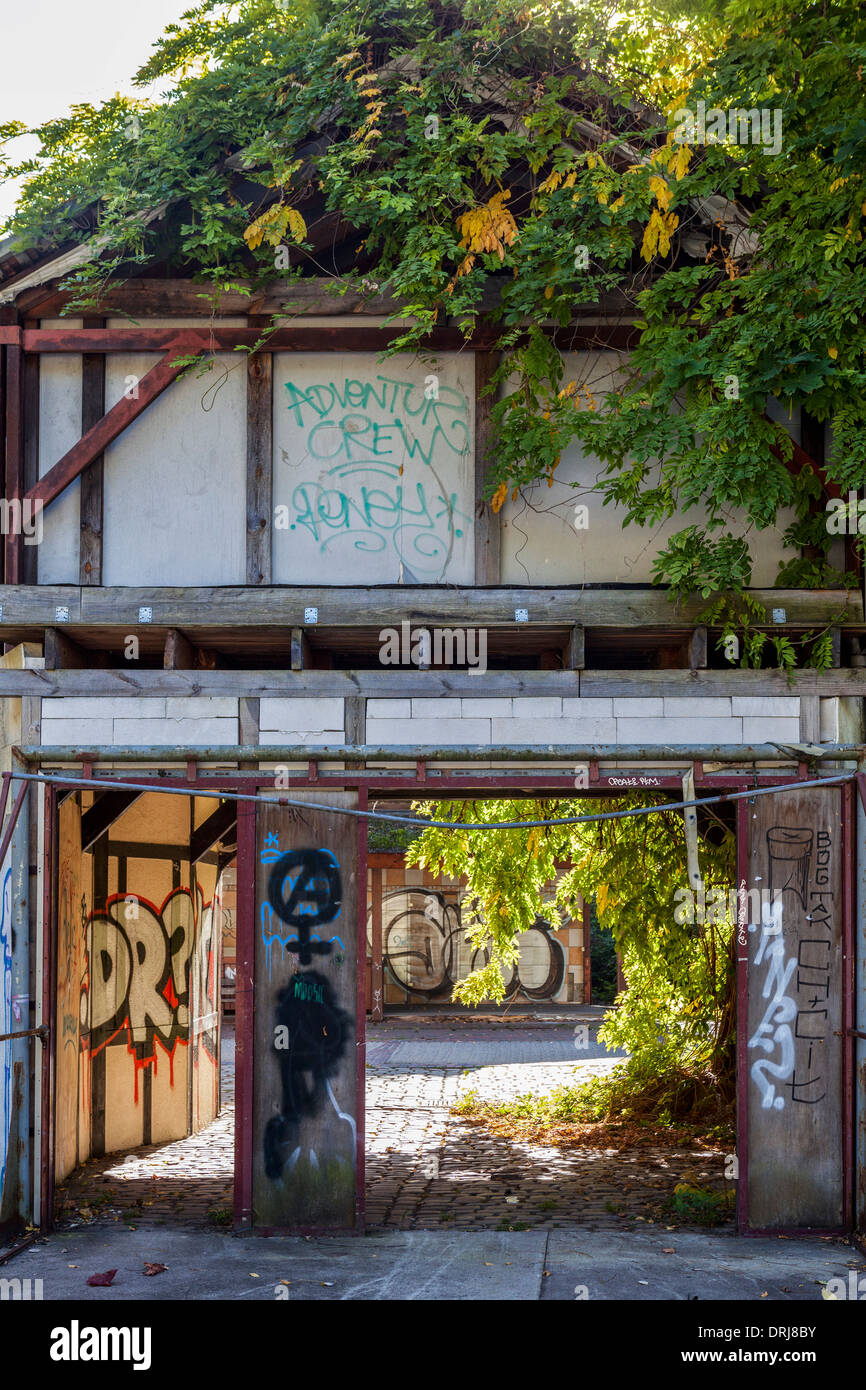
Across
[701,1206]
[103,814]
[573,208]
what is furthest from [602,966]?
[573,208]

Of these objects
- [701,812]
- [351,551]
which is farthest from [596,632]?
[701,812]

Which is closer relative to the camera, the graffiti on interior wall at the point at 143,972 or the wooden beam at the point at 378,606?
the wooden beam at the point at 378,606

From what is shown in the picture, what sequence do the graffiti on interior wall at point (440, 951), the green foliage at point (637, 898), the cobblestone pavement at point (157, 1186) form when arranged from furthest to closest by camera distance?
the graffiti on interior wall at point (440, 951), the green foliage at point (637, 898), the cobblestone pavement at point (157, 1186)

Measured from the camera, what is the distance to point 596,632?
8875 mm

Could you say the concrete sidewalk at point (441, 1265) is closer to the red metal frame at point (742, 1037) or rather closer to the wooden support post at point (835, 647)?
the red metal frame at point (742, 1037)

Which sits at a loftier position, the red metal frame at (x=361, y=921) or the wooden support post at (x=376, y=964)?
the red metal frame at (x=361, y=921)

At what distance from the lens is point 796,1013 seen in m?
8.48

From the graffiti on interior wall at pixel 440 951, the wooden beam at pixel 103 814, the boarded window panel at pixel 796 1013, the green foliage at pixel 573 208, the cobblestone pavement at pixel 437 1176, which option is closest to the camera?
the green foliage at pixel 573 208

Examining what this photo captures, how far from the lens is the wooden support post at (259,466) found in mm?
8914

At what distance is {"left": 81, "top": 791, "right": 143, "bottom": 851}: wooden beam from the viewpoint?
10.8 m

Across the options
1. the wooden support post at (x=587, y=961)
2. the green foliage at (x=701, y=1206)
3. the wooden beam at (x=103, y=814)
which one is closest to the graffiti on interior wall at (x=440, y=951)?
the wooden support post at (x=587, y=961)

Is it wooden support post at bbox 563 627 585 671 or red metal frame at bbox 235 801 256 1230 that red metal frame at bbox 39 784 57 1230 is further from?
wooden support post at bbox 563 627 585 671

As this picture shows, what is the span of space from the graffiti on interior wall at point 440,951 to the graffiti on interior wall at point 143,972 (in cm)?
1532

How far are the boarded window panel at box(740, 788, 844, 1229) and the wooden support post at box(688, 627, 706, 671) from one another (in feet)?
3.26
